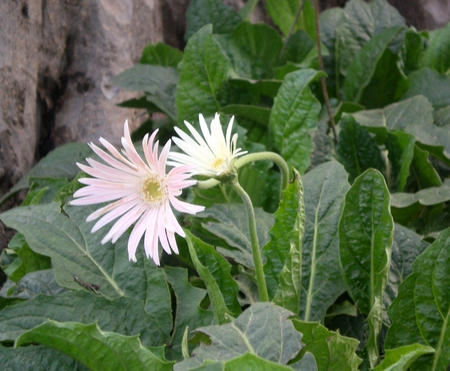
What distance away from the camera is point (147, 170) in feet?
2.76

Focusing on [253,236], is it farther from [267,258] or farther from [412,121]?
[412,121]

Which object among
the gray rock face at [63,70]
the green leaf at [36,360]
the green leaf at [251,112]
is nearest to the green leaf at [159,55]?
the gray rock face at [63,70]

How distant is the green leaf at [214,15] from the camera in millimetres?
1972

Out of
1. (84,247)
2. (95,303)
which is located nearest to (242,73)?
(84,247)

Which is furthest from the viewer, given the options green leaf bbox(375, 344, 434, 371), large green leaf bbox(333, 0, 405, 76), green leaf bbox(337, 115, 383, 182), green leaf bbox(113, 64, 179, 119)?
large green leaf bbox(333, 0, 405, 76)

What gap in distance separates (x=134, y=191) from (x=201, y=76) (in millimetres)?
728

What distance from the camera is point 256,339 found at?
746mm

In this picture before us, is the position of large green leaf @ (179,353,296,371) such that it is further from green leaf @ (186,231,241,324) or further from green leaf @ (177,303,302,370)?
green leaf @ (186,231,241,324)

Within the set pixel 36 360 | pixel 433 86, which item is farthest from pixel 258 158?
pixel 433 86

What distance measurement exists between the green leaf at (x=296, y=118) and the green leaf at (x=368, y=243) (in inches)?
13.5

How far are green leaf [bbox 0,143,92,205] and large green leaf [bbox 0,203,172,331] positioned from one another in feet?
1.28

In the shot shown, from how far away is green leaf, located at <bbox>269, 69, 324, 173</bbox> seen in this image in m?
1.31

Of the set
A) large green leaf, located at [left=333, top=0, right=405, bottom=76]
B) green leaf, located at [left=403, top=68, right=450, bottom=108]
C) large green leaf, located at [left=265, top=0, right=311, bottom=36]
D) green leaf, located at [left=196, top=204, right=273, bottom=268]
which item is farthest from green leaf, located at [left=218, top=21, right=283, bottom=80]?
green leaf, located at [left=196, top=204, right=273, bottom=268]

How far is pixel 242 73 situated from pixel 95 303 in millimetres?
1114
